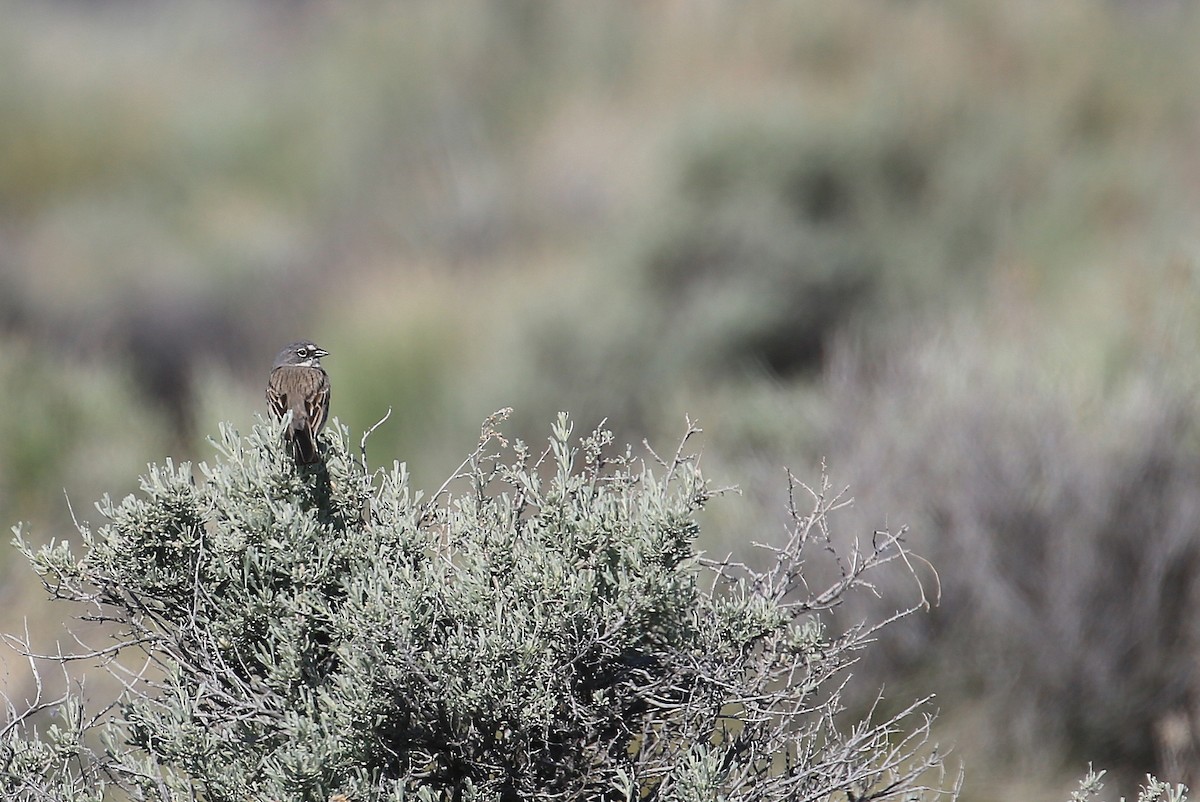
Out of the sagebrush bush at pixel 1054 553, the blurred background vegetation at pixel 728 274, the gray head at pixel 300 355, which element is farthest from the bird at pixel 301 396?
the sagebrush bush at pixel 1054 553

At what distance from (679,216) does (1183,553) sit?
326 inches

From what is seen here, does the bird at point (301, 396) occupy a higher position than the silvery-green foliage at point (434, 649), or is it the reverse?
the bird at point (301, 396)

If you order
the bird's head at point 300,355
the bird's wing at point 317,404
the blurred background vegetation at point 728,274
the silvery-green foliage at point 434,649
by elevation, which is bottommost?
the silvery-green foliage at point 434,649

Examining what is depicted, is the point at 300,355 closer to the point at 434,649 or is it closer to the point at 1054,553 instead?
the point at 434,649

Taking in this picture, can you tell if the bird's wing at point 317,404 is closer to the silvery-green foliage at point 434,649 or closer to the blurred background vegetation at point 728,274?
the silvery-green foliage at point 434,649

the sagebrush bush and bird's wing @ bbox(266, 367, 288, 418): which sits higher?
the sagebrush bush

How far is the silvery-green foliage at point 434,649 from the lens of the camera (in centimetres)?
276

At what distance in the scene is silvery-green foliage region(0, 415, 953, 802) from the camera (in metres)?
2.76

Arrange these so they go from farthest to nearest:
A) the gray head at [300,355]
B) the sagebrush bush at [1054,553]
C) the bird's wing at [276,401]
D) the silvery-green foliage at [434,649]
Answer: the sagebrush bush at [1054,553]
the gray head at [300,355]
the bird's wing at [276,401]
the silvery-green foliage at [434,649]

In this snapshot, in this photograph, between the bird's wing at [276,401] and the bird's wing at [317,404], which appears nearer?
the bird's wing at [317,404]

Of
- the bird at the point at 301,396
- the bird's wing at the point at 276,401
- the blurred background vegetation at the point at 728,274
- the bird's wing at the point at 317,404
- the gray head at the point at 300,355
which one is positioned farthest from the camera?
the blurred background vegetation at the point at 728,274

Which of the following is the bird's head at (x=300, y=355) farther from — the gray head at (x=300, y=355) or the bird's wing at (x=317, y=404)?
the bird's wing at (x=317, y=404)

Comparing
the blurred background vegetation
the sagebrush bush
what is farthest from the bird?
the sagebrush bush

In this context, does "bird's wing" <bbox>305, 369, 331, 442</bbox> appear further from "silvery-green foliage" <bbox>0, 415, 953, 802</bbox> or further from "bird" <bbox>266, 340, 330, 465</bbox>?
"silvery-green foliage" <bbox>0, 415, 953, 802</bbox>
